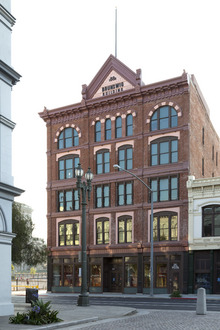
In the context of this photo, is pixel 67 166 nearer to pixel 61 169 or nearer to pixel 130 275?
pixel 61 169

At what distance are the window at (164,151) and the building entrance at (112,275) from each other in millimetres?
10051

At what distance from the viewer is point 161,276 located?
42.6 metres

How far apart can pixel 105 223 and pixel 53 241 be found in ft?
21.1

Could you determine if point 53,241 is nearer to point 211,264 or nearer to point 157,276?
point 157,276

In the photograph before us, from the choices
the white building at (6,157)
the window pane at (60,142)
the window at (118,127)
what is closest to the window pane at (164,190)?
the window at (118,127)

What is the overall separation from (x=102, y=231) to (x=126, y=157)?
7.40 metres

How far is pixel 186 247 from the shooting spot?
135 feet

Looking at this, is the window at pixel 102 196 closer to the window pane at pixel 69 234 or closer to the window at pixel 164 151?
the window pane at pixel 69 234

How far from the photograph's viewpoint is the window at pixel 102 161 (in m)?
47.4

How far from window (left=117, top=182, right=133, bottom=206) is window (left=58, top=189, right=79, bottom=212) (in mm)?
4705

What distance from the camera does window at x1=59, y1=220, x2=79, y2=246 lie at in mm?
48031

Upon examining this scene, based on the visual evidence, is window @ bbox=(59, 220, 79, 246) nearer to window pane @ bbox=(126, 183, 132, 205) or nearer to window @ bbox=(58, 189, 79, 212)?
window @ bbox=(58, 189, 79, 212)

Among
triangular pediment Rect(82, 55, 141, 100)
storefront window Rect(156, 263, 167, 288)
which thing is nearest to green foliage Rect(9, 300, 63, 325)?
storefront window Rect(156, 263, 167, 288)

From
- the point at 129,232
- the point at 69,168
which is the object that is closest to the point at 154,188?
the point at 129,232
